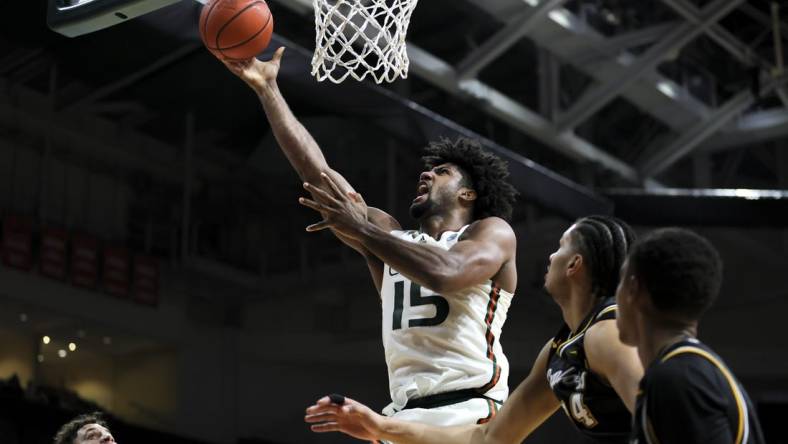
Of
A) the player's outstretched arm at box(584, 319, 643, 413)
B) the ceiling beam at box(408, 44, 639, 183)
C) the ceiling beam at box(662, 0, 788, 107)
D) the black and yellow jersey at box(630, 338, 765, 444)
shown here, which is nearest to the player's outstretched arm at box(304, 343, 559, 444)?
the player's outstretched arm at box(584, 319, 643, 413)

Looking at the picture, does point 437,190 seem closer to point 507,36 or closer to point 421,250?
point 421,250

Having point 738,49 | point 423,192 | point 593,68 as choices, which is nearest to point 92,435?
point 423,192

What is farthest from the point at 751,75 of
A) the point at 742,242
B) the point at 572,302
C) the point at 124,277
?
the point at 572,302

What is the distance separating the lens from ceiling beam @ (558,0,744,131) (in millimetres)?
9562

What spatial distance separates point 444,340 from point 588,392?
1125 mm

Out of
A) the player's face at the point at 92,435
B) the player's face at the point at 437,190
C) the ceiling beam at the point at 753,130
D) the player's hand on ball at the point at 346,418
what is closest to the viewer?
the player's hand on ball at the point at 346,418

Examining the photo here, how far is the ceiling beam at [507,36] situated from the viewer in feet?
29.5

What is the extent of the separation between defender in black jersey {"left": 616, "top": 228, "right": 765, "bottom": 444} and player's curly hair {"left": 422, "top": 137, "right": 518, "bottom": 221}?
6.12 ft

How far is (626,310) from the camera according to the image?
2.31m

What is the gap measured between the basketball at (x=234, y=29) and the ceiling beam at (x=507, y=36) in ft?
16.4

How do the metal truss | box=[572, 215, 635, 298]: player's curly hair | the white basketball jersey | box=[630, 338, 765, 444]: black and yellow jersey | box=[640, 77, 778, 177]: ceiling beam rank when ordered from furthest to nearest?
box=[640, 77, 778, 177]: ceiling beam → the metal truss → the white basketball jersey → box=[572, 215, 635, 298]: player's curly hair → box=[630, 338, 765, 444]: black and yellow jersey

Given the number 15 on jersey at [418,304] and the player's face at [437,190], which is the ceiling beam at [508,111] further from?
the number 15 on jersey at [418,304]

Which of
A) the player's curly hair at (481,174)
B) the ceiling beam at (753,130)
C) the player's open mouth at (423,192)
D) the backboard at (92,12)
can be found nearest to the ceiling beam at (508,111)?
the ceiling beam at (753,130)

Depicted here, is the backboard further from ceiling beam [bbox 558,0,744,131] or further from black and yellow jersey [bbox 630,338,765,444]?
ceiling beam [bbox 558,0,744,131]
